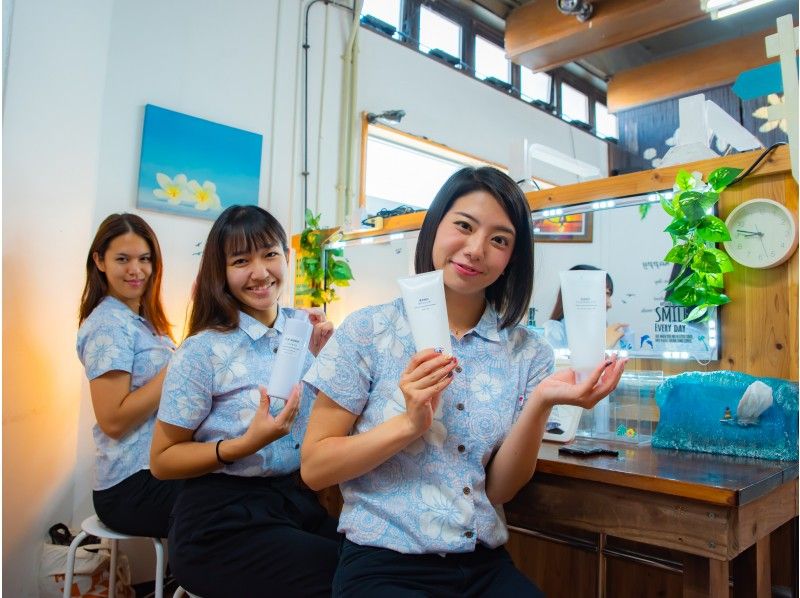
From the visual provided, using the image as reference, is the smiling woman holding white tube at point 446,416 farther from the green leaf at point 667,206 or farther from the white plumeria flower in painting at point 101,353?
the white plumeria flower in painting at point 101,353

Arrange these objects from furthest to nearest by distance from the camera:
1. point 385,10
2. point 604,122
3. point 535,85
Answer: point 604,122 < point 535,85 < point 385,10

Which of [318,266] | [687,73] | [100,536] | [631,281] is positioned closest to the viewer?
[100,536]

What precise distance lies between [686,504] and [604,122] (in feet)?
16.4

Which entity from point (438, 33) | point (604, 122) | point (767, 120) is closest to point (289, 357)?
point (767, 120)

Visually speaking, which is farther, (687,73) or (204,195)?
(687,73)

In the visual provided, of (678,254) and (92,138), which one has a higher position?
(92,138)

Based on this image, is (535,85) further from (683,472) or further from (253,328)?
(683,472)

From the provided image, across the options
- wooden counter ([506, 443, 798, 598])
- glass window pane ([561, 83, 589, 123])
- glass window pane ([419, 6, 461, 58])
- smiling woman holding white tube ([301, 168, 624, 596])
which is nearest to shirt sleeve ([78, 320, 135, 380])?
smiling woman holding white tube ([301, 168, 624, 596])

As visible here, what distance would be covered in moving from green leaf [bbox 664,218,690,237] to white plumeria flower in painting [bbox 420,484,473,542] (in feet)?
3.30

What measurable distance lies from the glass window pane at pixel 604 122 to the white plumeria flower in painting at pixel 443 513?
4.90m

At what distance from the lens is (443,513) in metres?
1.00

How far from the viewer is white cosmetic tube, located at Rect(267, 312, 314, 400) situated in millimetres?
1188

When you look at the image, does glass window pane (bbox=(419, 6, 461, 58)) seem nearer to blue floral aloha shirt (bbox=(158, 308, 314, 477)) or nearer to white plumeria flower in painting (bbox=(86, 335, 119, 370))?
white plumeria flower in painting (bbox=(86, 335, 119, 370))

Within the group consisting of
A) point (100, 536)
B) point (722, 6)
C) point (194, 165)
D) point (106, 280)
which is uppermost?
point (722, 6)
